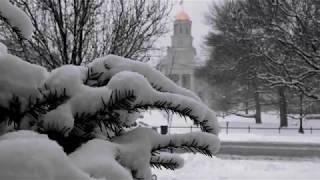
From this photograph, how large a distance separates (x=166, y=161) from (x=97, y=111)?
41 centimetres

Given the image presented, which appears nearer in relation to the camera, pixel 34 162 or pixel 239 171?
pixel 34 162

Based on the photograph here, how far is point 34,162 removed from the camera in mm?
948

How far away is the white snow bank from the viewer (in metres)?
0.95

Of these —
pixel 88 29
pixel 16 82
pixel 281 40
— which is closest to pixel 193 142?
pixel 16 82

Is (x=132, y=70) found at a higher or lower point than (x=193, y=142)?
higher

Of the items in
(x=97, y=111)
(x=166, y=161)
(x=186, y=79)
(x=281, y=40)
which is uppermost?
(x=186, y=79)

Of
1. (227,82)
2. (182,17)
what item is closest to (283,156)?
(227,82)

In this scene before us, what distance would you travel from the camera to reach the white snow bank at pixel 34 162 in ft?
3.12

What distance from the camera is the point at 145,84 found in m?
1.37

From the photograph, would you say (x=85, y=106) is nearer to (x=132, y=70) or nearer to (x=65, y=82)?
(x=65, y=82)

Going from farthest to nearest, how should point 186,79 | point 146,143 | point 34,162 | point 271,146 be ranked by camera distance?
point 186,79 → point 271,146 → point 146,143 → point 34,162

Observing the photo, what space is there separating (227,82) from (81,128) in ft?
106

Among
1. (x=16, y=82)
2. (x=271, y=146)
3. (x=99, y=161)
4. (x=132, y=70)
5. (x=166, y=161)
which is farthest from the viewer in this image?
(x=271, y=146)

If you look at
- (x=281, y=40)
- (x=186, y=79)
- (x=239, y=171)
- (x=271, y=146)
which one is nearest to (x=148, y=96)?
(x=281, y=40)
